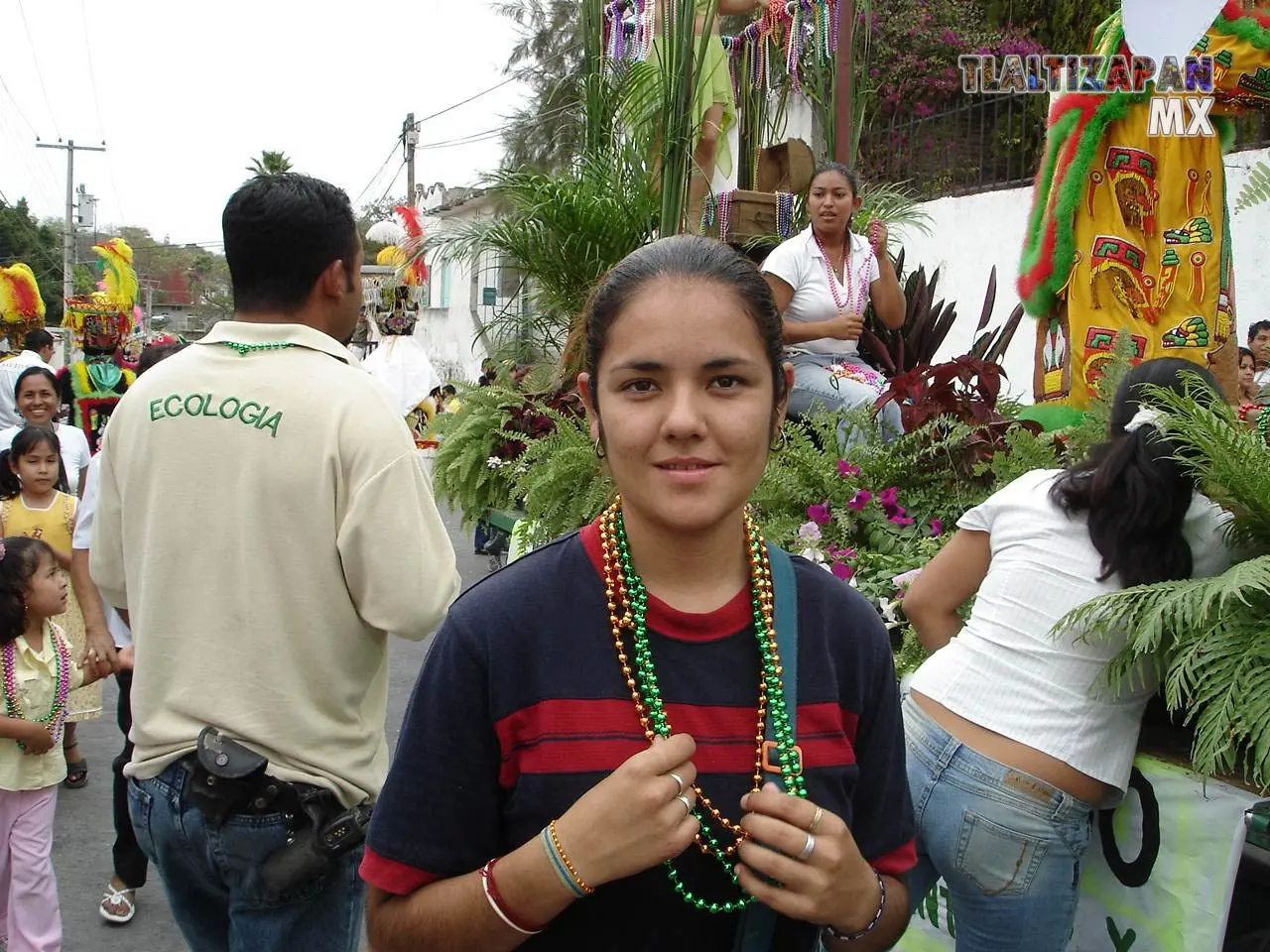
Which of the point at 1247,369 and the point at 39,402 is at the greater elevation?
the point at 1247,369

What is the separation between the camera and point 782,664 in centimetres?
139

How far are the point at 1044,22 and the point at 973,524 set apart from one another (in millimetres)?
13227

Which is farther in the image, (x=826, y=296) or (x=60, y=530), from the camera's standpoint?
(x=60, y=530)

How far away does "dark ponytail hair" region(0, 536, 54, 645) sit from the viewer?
144 inches

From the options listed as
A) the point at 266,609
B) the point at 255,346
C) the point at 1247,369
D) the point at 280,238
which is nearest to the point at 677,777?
the point at 266,609

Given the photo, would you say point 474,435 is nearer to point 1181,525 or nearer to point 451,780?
point 1181,525

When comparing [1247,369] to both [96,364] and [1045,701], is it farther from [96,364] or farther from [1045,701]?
[96,364]

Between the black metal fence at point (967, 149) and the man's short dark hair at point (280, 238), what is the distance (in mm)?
8604

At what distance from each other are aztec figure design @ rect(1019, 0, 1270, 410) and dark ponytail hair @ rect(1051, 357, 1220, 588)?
1.66m

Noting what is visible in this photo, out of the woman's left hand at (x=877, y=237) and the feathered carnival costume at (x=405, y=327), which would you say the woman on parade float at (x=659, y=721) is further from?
the feathered carnival costume at (x=405, y=327)

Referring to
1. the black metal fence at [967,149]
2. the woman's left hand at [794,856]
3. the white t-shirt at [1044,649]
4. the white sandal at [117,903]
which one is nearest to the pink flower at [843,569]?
the white t-shirt at [1044,649]

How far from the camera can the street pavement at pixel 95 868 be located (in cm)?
401

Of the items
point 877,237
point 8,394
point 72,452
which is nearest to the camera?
point 877,237

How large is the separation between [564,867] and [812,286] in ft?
12.9
